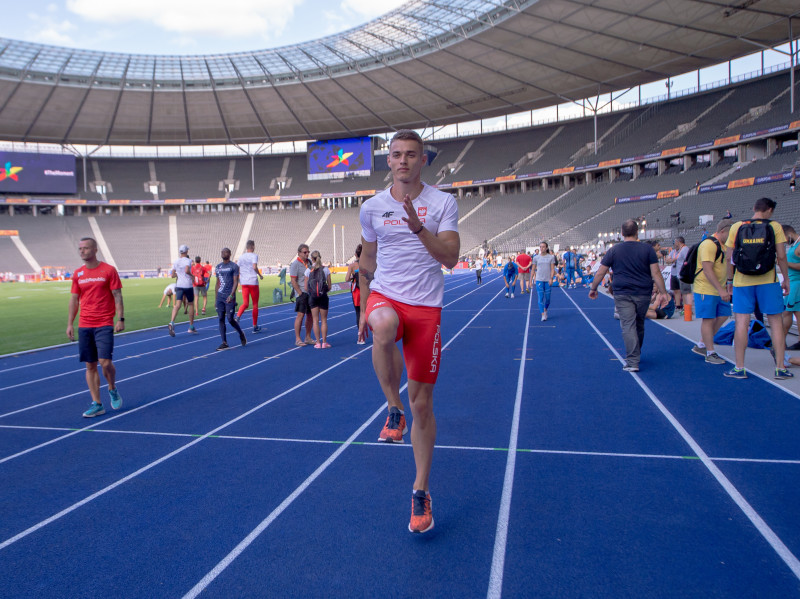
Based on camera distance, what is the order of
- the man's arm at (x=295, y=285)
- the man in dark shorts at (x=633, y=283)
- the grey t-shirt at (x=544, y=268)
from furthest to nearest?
1. the grey t-shirt at (x=544, y=268)
2. the man's arm at (x=295, y=285)
3. the man in dark shorts at (x=633, y=283)

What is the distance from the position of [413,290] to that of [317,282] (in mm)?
7231

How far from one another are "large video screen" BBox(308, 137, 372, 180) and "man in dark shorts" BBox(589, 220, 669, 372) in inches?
1994

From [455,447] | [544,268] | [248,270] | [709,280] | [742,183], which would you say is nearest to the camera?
[455,447]

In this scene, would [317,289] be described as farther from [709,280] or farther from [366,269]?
[366,269]

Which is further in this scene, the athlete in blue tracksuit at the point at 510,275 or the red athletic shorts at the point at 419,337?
the athlete in blue tracksuit at the point at 510,275

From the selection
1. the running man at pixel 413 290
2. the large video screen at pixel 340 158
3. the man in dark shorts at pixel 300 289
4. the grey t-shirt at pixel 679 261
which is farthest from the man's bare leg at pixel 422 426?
the large video screen at pixel 340 158

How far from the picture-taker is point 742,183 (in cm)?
3531

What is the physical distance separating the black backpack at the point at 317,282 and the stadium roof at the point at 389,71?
28.3 meters

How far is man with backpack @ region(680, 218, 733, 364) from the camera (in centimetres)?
718

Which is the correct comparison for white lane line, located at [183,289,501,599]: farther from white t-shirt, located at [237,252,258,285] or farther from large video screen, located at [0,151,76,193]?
large video screen, located at [0,151,76,193]

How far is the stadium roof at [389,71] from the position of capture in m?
33.7

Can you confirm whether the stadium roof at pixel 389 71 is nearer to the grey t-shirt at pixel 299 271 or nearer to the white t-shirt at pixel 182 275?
the white t-shirt at pixel 182 275

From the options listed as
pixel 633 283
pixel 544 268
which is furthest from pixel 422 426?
pixel 544 268

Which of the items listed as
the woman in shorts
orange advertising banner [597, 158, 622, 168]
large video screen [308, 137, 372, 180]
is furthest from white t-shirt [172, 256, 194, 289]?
large video screen [308, 137, 372, 180]
